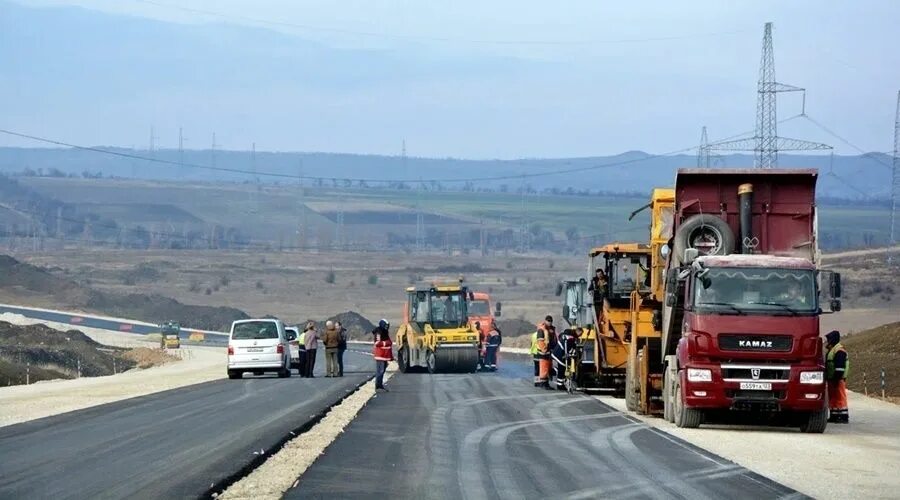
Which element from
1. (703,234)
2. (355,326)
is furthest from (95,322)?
(703,234)

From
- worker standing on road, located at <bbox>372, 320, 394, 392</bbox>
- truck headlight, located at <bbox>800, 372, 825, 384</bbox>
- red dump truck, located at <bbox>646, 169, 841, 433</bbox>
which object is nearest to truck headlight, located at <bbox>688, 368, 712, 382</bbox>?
red dump truck, located at <bbox>646, 169, 841, 433</bbox>

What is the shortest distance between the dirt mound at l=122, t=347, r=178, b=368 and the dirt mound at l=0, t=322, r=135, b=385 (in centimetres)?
52

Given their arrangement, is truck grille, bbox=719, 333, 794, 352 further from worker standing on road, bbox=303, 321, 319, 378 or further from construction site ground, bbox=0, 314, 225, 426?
worker standing on road, bbox=303, 321, 319, 378

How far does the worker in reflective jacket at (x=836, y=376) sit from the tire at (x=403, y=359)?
2508 centimetres

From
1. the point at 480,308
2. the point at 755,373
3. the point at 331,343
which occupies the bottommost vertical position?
the point at 331,343

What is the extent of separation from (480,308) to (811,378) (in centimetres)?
3636

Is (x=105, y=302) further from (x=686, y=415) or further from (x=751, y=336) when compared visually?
(x=751, y=336)

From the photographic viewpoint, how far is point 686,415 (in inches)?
966

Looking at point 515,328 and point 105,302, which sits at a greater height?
point 105,302

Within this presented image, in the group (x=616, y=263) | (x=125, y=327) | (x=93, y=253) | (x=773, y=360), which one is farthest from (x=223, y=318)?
(x=773, y=360)

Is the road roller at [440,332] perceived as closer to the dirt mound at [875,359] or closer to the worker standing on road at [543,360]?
the worker standing on road at [543,360]

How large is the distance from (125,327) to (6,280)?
24.2 m

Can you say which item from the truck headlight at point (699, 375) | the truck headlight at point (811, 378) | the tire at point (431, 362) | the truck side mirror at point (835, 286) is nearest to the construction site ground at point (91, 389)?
the tire at point (431, 362)

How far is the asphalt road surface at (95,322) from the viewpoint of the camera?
100125 mm
